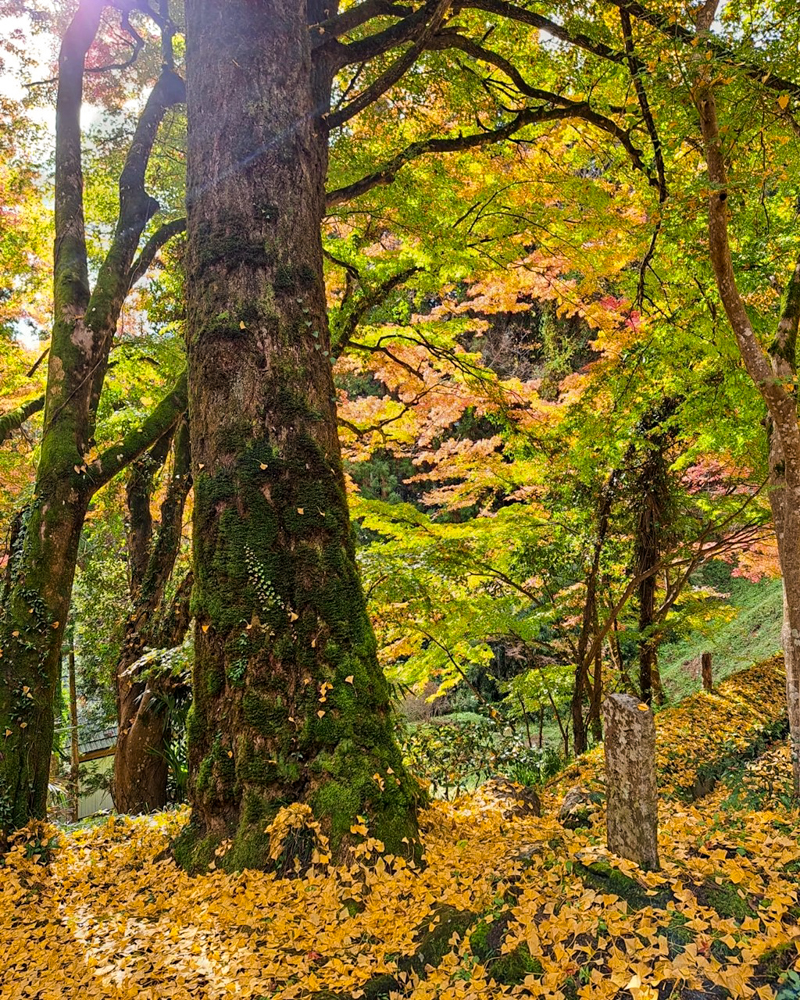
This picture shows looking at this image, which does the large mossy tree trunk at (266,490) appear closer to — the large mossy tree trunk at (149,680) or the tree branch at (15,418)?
the large mossy tree trunk at (149,680)

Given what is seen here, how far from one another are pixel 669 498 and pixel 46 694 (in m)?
6.00

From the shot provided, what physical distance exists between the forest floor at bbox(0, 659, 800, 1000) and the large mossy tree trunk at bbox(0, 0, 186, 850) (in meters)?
0.52

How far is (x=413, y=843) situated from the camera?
7.72 feet

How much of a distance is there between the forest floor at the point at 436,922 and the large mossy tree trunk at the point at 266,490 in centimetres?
22

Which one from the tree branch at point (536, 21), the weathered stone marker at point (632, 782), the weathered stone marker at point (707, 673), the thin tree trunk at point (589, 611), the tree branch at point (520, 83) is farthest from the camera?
the weathered stone marker at point (707, 673)

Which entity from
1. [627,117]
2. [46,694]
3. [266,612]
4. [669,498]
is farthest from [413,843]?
[669,498]

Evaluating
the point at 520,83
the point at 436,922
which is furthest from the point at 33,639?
the point at 520,83

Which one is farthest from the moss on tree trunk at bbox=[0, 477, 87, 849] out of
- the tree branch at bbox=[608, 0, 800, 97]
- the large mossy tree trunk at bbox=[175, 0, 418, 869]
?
the tree branch at bbox=[608, 0, 800, 97]

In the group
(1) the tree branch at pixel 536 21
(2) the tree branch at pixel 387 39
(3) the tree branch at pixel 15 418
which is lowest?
(3) the tree branch at pixel 15 418

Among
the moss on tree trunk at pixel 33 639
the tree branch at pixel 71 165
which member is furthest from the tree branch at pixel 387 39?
the moss on tree trunk at pixel 33 639

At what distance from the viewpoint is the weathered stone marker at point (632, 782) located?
2.33 meters

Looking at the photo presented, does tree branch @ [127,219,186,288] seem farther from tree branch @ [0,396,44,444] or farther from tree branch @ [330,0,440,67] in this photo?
tree branch @ [0,396,44,444]

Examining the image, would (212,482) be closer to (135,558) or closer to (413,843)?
(413,843)

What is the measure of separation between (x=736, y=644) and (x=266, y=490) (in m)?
13.7
